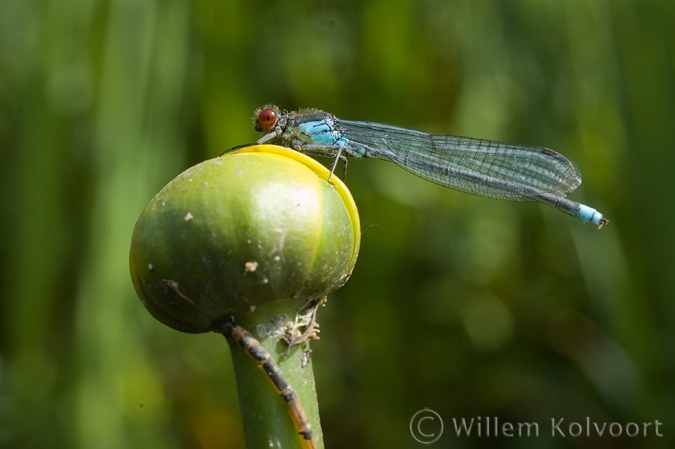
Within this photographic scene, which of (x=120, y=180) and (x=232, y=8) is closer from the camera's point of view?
(x=120, y=180)

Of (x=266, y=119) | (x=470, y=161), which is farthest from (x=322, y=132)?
(x=470, y=161)

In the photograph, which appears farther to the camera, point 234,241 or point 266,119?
point 266,119

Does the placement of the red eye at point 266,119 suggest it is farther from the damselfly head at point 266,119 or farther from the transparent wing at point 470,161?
the transparent wing at point 470,161

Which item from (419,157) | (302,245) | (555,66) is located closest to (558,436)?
(419,157)

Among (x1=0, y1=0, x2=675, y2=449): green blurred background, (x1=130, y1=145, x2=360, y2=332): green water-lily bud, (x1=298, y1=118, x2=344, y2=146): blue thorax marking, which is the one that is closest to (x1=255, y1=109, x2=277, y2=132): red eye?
(x1=298, y1=118, x2=344, y2=146): blue thorax marking

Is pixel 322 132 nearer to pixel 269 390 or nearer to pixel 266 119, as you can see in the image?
pixel 266 119

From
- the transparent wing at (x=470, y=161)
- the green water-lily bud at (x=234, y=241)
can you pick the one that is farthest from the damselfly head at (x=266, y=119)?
the green water-lily bud at (x=234, y=241)

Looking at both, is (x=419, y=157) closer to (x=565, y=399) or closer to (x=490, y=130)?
(x=490, y=130)
